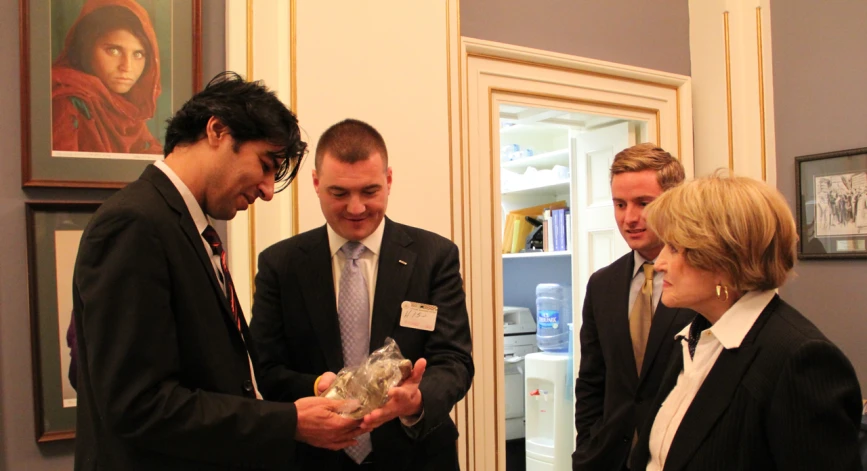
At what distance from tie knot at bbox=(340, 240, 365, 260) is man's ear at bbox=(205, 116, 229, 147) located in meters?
0.56

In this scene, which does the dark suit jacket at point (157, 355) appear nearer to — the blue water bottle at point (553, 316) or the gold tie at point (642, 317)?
the gold tie at point (642, 317)

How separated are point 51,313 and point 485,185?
1.78 meters

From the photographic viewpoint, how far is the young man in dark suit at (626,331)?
1646 mm

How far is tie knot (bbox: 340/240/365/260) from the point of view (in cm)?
176

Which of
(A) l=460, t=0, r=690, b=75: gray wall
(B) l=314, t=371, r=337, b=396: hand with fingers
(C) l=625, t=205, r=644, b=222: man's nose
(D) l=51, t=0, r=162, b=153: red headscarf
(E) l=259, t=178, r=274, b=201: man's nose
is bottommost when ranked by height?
(B) l=314, t=371, r=337, b=396: hand with fingers

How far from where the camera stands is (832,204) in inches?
120

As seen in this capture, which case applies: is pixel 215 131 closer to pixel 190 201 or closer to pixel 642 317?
pixel 190 201

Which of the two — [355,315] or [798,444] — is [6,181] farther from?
[798,444]

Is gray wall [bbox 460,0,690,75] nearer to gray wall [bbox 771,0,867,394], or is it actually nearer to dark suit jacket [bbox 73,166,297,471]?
gray wall [bbox 771,0,867,394]

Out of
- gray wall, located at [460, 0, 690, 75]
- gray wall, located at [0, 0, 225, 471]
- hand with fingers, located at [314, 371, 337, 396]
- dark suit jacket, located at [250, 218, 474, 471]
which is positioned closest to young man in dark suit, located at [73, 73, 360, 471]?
hand with fingers, located at [314, 371, 337, 396]

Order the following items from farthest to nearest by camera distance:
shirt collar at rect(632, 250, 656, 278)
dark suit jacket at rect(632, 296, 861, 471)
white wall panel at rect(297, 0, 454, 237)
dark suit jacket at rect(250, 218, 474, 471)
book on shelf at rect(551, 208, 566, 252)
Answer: book on shelf at rect(551, 208, 566, 252)
white wall panel at rect(297, 0, 454, 237)
shirt collar at rect(632, 250, 656, 278)
dark suit jacket at rect(250, 218, 474, 471)
dark suit jacket at rect(632, 296, 861, 471)

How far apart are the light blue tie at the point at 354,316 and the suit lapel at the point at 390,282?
3 cm

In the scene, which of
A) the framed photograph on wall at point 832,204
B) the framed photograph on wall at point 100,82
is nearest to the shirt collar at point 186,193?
the framed photograph on wall at point 100,82

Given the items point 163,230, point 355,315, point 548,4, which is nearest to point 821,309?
point 548,4
